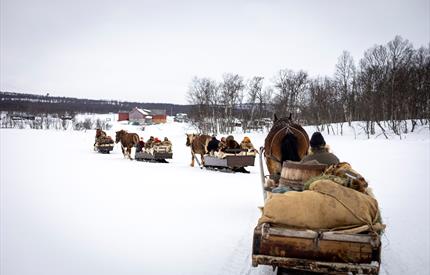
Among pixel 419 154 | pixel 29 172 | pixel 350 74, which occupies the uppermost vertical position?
pixel 350 74

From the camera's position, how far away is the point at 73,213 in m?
7.76

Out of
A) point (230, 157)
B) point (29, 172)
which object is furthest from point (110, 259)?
point (29, 172)

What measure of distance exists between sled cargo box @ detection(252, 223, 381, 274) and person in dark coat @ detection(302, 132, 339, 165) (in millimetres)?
2459

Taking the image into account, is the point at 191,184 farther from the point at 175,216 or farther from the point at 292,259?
the point at 292,259

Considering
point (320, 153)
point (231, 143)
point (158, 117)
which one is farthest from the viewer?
point (158, 117)

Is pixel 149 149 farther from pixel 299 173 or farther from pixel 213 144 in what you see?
pixel 299 173

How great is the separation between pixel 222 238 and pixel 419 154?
1646 cm

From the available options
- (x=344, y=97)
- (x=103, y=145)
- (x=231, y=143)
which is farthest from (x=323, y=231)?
(x=344, y=97)

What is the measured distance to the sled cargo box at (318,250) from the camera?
330cm

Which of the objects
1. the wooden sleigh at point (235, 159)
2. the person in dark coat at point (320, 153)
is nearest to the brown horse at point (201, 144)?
the wooden sleigh at point (235, 159)

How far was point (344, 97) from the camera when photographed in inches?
1941

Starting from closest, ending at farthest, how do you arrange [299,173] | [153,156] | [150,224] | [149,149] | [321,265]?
[321,265]
[299,173]
[150,224]
[153,156]
[149,149]

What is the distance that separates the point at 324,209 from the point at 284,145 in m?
3.94

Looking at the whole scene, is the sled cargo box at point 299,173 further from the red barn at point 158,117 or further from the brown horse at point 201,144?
the red barn at point 158,117
